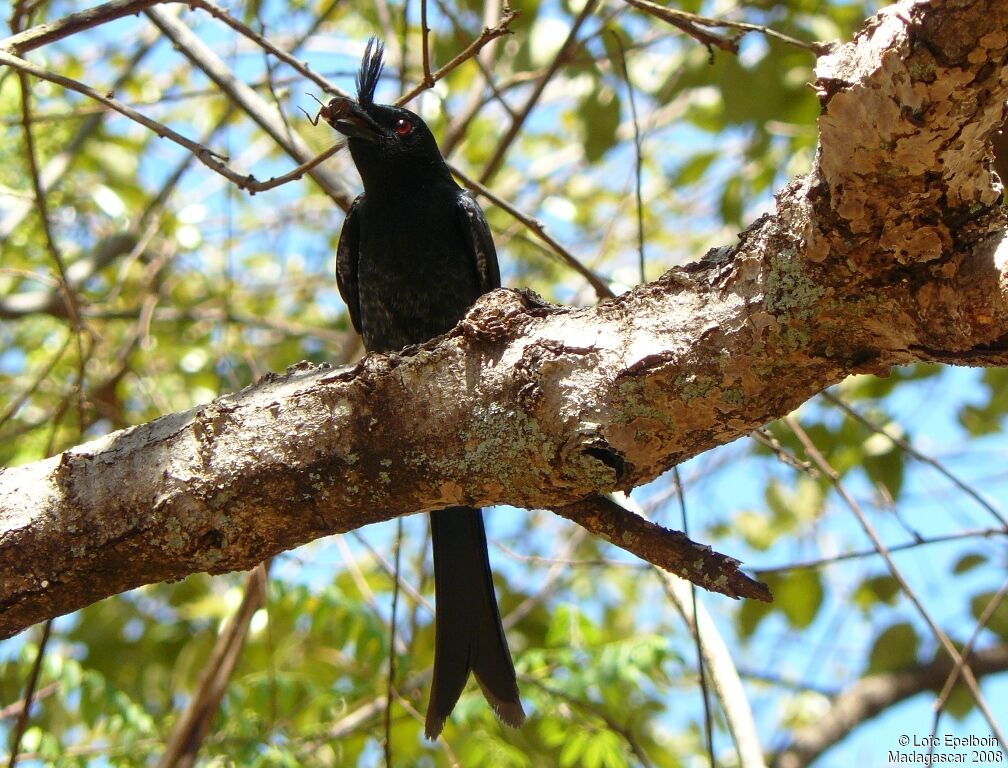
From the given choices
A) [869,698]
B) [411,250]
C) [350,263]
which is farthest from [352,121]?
[869,698]

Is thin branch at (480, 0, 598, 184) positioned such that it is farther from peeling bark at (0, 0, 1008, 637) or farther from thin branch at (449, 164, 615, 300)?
peeling bark at (0, 0, 1008, 637)

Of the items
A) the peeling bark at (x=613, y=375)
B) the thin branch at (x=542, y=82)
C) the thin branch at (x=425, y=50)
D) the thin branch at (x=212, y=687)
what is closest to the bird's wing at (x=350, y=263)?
the thin branch at (x=542, y=82)

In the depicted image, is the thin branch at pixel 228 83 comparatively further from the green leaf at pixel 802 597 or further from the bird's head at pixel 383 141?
the green leaf at pixel 802 597

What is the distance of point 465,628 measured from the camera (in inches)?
102

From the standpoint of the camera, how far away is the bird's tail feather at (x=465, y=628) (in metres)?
2.50

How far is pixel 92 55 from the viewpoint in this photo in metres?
5.91

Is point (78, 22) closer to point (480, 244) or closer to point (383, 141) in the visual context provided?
point (383, 141)

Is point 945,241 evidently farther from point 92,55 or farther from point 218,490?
point 92,55

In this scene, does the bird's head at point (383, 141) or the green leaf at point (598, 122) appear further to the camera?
the green leaf at point (598, 122)

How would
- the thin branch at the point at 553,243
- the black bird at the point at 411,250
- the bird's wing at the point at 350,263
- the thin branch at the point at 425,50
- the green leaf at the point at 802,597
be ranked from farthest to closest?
1. the green leaf at the point at 802,597
2. the bird's wing at the point at 350,263
3. the black bird at the point at 411,250
4. the thin branch at the point at 553,243
5. the thin branch at the point at 425,50

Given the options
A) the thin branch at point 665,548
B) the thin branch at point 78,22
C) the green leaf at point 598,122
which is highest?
the green leaf at point 598,122

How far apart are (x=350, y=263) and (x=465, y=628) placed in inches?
55.8

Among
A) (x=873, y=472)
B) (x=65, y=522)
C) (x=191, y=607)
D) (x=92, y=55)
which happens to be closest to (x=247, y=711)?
(x=191, y=607)

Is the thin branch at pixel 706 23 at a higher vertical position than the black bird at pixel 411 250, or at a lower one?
lower
